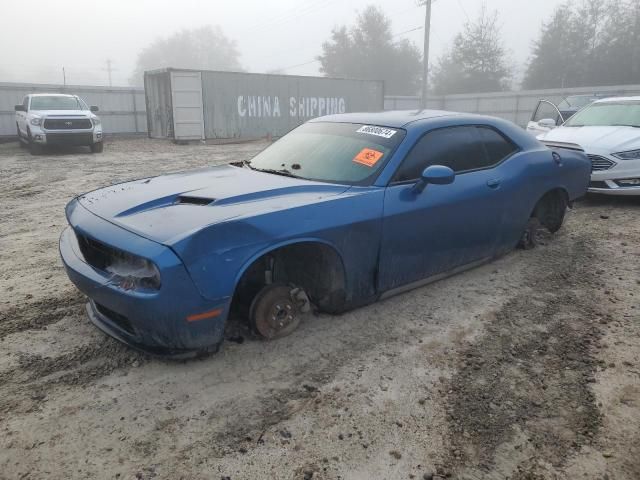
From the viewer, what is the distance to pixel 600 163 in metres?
6.89

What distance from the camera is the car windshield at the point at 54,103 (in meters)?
14.2

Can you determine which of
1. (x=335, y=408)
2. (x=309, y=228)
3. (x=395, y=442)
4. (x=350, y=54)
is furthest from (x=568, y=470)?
(x=350, y=54)

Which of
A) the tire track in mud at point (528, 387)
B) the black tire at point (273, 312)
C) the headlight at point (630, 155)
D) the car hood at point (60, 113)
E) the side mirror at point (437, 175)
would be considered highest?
the car hood at point (60, 113)

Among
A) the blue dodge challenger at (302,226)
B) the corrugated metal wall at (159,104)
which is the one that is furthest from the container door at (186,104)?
the blue dodge challenger at (302,226)

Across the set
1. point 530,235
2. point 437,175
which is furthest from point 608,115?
point 437,175

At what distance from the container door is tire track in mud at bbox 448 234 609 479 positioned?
16.5m

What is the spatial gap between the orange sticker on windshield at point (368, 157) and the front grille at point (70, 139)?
1261 centimetres

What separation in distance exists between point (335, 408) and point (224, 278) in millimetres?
911

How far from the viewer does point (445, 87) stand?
4759 centimetres

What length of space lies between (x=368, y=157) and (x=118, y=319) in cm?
200

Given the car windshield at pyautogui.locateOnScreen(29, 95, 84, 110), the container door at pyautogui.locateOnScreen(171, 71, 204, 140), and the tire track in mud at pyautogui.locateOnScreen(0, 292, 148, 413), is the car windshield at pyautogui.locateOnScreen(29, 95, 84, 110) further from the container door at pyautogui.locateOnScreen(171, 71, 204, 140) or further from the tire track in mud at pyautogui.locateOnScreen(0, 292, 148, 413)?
the tire track in mud at pyautogui.locateOnScreen(0, 292, 148, 413)

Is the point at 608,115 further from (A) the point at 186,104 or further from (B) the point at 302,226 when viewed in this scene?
(A) the point at 186,104

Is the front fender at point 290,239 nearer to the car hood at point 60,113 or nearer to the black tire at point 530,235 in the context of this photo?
the black tire at point 530,235

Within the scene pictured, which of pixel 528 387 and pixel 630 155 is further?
pixel 630 155
